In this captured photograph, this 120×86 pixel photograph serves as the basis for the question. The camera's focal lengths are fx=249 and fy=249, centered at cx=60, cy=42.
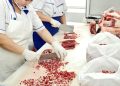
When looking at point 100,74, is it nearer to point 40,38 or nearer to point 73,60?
point 73,60

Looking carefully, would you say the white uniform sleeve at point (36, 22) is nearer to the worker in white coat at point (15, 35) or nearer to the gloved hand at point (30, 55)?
the worker in white coat at point (15, 35)

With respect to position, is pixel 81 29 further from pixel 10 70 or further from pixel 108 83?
pixel 108 83

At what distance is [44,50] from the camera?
2496mm

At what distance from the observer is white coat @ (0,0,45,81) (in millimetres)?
2146

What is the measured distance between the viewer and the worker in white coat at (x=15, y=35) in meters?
2.16

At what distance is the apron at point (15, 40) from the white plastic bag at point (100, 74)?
788 mm

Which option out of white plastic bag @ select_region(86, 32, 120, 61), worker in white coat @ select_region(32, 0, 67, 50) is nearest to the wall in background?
worker in white coat @ select_region(32, 0, 67, 50)

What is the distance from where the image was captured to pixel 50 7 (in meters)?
3.14

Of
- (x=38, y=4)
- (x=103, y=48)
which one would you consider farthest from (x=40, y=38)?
(x=103, y=48)

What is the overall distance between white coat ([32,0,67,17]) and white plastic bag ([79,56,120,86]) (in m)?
1.33

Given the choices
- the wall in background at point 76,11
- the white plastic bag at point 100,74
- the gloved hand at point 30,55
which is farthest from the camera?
the wall in background at point 76,11

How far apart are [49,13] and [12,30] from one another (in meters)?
1.04

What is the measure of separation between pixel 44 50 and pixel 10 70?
386 millimetres

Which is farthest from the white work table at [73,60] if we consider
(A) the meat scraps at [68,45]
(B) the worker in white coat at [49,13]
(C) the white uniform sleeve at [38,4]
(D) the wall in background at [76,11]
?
(D) the wall in background at [76,11]
